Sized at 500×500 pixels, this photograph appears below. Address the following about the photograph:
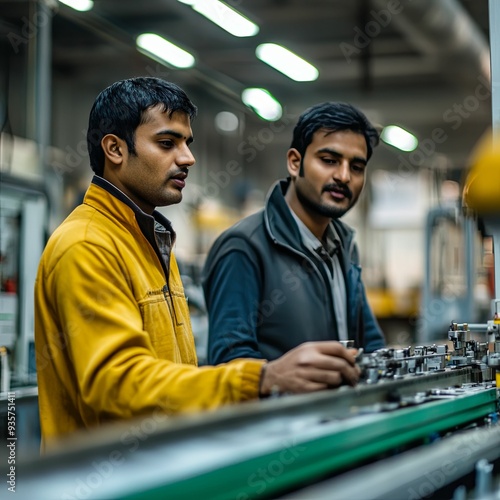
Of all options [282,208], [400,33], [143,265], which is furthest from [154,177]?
[400,33]

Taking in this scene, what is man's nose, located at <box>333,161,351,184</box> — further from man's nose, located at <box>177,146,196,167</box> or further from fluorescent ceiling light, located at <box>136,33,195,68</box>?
fluorescent ceiling light, located at <box>136,33,195,68</box>

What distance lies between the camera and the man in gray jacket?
7.25ft

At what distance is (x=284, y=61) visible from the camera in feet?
18.9

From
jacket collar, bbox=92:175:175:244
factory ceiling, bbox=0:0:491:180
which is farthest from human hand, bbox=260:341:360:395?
factory ceiling, bbox=0:0:491:180

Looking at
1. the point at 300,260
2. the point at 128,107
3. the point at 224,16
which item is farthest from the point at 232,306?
the point at 224,16

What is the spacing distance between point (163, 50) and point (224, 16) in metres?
0.97

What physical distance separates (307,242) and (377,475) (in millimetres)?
1332

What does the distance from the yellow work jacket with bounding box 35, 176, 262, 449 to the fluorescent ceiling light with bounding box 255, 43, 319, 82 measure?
12.7ft

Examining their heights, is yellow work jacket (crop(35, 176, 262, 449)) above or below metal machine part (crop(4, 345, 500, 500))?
above

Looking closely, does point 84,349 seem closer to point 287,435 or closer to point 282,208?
point 287,435

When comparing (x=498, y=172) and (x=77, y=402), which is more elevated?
(x=498, y=172)

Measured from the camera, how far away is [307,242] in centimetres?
244

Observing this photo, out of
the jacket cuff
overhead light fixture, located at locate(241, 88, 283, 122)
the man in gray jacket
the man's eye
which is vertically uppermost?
overhead light fixture, located at locate(241, 88, 283, 122)

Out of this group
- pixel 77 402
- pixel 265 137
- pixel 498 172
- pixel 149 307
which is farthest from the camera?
pixel 265 137
